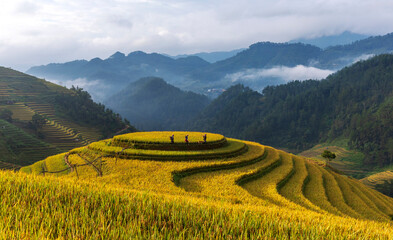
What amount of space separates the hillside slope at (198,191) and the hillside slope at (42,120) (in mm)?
51940

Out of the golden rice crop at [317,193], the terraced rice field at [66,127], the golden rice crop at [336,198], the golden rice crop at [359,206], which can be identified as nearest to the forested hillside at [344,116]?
the terraced rice field at [66,127]

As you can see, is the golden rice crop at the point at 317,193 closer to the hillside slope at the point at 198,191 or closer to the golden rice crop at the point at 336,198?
the hillside slope at the point at 198,191

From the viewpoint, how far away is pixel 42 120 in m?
82.0

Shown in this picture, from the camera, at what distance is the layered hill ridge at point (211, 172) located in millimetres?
15828

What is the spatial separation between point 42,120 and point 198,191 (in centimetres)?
8658

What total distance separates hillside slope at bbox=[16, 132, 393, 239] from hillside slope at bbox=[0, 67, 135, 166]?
170ft

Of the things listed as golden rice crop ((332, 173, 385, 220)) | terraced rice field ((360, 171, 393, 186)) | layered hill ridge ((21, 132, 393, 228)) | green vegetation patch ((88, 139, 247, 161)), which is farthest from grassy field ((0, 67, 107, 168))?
terraced rice field ((360, 171, 393, 186))

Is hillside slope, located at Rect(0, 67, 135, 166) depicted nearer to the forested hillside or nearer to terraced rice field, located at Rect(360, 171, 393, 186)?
terraced rice field, located at Rect(360, 171, 393, 186)

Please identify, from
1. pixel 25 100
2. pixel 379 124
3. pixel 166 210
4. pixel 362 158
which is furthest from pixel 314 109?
pixel 166 210

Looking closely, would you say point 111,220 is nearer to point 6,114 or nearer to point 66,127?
point 66,127

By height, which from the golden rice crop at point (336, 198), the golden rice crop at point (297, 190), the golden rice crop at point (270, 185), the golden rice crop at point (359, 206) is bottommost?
the golden rice crop at point (359, 206)

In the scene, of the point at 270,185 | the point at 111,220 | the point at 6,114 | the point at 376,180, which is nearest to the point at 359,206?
the point at 270,185

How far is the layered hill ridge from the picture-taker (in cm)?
1583

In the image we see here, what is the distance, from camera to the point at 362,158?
125 m
